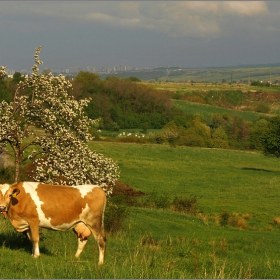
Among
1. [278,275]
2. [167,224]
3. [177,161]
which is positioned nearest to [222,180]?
[177,161]

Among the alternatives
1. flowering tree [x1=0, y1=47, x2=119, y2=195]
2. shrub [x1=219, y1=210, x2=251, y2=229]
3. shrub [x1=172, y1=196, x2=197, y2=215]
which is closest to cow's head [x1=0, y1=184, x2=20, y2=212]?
flowering tree [x1=0, y1=47, x2=119, y2=195]

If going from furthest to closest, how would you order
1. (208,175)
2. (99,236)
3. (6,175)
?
(208,175)
(6,175)
(99,236)

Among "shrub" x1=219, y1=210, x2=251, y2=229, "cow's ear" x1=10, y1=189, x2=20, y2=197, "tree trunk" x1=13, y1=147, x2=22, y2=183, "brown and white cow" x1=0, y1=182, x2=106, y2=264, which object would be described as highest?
"cow's ear" x1=10, y1=189, x2=20, y2=197

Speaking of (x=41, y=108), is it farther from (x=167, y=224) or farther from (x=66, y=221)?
(x=66, y=221)

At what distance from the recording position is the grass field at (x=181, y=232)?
10359 mm

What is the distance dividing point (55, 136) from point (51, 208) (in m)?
12.1

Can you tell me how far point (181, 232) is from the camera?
27953 mm

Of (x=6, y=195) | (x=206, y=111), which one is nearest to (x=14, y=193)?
(x=6, y=195)

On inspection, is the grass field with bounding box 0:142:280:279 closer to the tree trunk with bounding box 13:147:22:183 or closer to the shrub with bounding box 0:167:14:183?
the tree trunk with bounding box 13:147:22:183

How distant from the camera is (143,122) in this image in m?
130

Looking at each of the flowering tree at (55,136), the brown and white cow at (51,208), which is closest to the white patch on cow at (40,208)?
the brown and white cow at (51,208)

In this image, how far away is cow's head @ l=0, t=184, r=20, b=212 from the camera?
37.5 ft

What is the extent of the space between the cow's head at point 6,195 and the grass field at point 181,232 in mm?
949

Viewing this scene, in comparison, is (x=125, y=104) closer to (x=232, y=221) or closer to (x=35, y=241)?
(x=232, y=221)
